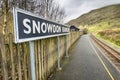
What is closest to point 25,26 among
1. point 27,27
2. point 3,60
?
point 27,27

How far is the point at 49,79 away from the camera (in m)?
5.60

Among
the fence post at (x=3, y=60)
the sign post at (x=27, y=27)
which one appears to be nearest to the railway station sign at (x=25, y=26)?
the sign post at (x=27, y=27)

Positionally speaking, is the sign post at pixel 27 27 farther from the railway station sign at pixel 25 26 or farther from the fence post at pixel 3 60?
the fence post at pixel 3 60

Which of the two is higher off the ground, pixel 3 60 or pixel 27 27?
pixel 27 27

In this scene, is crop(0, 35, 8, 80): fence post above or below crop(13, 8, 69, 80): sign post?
below

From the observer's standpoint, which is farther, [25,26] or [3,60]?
[25,26]

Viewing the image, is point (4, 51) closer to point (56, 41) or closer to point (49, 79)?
point (49, 79)

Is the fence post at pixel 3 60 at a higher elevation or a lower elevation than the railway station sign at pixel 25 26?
lower

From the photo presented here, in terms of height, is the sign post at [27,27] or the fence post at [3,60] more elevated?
the sign post at [27,27]

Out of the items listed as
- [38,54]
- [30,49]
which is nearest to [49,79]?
[38,54]

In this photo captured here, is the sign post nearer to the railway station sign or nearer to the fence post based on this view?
the railway station sign

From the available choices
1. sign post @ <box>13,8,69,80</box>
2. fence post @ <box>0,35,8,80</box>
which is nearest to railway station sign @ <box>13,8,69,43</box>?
sign post @ <box>13,8,69,80</box>

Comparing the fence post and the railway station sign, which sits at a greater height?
the railway station sign

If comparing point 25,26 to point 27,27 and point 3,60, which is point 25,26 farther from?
point 3,60
